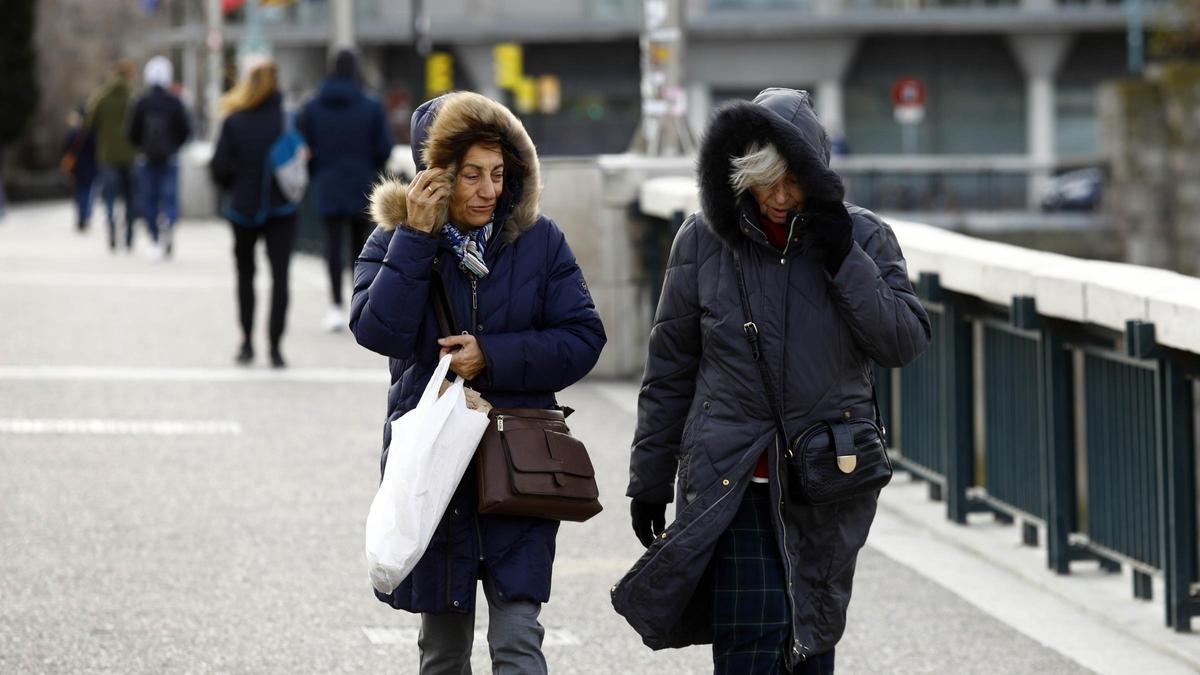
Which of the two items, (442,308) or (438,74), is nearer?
(442,308)

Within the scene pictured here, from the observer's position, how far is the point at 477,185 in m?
4.79

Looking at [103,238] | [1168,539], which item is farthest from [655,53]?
[103,238]

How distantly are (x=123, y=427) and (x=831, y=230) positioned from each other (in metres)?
6.76

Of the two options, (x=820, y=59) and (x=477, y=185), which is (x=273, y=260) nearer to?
(x=477, y=185)

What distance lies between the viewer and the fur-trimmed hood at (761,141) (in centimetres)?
462

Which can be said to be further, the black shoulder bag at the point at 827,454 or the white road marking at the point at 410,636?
the white road marking at the point at 410,636

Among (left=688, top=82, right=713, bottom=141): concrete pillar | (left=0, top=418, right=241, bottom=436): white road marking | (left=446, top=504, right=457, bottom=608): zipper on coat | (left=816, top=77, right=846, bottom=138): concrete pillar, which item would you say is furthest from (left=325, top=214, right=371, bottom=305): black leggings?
(left=816, top=77, right=846, bottom=138): concrete pillar

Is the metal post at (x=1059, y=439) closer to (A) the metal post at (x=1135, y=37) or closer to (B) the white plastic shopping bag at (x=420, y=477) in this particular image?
(B) the white plastic shopping bag at (x=420, y=477)

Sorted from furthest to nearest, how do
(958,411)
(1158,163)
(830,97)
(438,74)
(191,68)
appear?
(191,68)
(830,97)
(438,74)
(1158,163)
(958,411)

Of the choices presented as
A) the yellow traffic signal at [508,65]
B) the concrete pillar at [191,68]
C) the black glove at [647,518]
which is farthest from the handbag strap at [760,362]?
the concrete pillar at [191,68]

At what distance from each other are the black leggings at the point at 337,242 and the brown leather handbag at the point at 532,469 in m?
9.91

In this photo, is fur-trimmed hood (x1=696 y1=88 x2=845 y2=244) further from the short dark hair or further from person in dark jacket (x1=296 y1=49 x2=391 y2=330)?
person in dark jacket (x1=296 y1=49 x2=391 y2=330)

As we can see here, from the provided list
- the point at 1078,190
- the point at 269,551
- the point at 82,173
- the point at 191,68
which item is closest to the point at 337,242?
the point at 269,551

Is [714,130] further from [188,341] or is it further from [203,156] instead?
[203,156]
